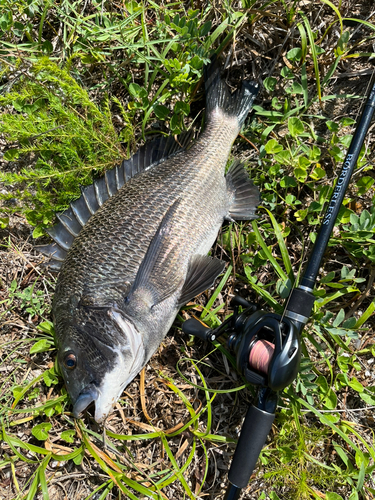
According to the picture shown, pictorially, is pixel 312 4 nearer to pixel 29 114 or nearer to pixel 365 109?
pixel 365 109

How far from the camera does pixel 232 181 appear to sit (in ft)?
9.86

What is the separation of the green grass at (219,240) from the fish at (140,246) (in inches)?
9.4

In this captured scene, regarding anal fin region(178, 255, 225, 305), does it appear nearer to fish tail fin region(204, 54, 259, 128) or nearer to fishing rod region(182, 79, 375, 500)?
fishing rod region(182, 79, 375, 500)

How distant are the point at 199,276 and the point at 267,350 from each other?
2.22 feet

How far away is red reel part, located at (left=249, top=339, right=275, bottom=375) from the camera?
2191 millimetres

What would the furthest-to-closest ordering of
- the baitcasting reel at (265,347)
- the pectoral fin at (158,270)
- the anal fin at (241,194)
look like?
the anal fin at (241,194)
the pectoral fin at (158,270)
the baitcasting reel at (265,347)

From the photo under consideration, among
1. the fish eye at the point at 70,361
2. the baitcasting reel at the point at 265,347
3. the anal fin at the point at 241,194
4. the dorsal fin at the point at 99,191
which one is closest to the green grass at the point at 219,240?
the anal fin at the point at 241,194

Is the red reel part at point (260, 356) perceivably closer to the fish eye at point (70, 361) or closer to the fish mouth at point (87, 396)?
the fish mouth at point (87, 396)

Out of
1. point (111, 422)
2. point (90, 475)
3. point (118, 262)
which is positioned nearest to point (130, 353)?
point (118, 262)

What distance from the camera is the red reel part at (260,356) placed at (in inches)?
86.3

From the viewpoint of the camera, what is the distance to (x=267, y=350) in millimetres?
2215

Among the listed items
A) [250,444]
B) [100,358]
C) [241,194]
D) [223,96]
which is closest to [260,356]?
[250,444]

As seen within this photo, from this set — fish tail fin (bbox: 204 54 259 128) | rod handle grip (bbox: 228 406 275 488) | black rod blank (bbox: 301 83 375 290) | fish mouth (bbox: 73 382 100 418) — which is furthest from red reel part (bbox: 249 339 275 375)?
fish tail fin (bbox: 204 54 259 128)

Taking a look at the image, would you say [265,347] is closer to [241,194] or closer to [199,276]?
[199,276]
